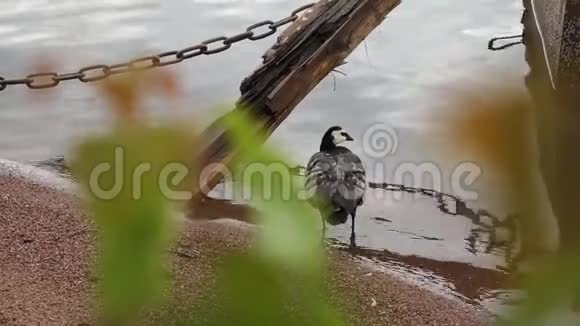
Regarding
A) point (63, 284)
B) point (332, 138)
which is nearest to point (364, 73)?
point (332, 138)

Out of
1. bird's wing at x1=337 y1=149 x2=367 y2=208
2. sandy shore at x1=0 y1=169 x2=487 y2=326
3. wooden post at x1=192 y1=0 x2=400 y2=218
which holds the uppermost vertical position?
wooden post at x1=192 y1=0 x2=400 y2=218

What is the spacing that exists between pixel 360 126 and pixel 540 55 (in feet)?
5.87

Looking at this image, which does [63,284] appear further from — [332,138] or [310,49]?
[332,138]

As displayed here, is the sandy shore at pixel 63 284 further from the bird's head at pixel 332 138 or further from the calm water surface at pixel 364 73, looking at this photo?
the bird's head at pixel 332 138

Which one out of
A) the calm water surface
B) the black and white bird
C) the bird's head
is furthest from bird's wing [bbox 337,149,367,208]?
the bird's head

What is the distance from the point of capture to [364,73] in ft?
27.2

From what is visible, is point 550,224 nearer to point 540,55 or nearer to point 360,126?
point 360,126

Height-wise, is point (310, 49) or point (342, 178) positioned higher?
point (310, 49)

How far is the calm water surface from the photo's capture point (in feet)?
19.2

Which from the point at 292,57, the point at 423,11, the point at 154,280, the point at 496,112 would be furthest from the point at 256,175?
the point at 423,11

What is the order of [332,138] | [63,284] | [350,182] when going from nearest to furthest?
[63,284] < [350,182] < [332,138]

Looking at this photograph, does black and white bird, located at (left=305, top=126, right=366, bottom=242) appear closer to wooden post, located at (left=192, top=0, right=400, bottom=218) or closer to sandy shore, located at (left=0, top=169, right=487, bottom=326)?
sandy shore, located at (left=0, top=169, right=487, bottom=326)

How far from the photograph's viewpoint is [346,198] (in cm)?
564

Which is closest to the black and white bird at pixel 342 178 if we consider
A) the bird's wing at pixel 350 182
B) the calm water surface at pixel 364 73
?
the bird's wing at pixel 350 182
